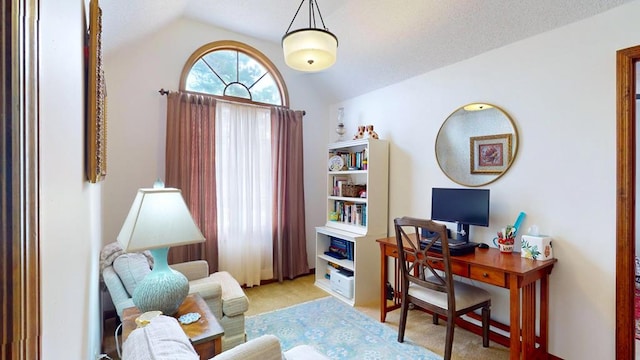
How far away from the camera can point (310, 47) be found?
1791mm

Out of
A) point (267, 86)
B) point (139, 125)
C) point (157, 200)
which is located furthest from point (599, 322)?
Answer: point (139, 125)

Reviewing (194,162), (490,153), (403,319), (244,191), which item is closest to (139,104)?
(194,162)

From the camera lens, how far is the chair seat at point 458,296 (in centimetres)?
218

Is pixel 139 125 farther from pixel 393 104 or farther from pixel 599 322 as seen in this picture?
pixel 599 322

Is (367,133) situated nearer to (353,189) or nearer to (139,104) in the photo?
(353,189)

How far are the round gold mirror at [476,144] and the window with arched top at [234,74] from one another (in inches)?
79.0

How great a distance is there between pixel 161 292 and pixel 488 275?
79.1 inches

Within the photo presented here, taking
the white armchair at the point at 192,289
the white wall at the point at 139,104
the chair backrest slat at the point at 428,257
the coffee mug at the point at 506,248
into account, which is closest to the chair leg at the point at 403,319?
the chair backrest slat at the point at 428,257

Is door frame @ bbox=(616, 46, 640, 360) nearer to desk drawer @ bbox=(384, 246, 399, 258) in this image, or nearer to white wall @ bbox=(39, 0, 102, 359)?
desk drawer @ bbox=(384, 246, 399, 258)

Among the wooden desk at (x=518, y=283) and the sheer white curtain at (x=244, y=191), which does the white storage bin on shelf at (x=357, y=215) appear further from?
the wooden desk at (x=518, y=283)

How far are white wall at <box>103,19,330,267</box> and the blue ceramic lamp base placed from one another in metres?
1.70

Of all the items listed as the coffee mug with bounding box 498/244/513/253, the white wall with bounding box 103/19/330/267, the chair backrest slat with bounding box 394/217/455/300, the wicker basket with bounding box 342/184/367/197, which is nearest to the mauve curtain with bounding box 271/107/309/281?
the wicker basket with bounding box 342/184/367/197

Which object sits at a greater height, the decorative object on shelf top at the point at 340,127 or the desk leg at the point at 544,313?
the decorative object on shelf top at the point at 340,127

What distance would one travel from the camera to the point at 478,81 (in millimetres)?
2650
